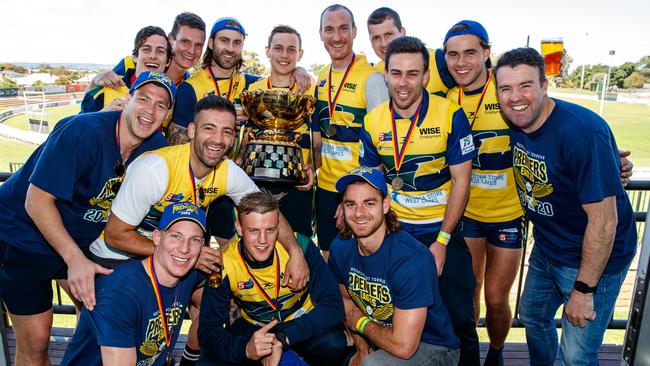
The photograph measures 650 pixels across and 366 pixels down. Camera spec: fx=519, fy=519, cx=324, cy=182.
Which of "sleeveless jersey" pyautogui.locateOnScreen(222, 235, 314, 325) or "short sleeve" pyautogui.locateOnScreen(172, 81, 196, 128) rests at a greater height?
"short sleeve" pyautogui.locateOnScreen(172, 81, 196, 128)

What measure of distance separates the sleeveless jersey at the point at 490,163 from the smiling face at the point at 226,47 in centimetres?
172

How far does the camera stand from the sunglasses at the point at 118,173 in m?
2.84

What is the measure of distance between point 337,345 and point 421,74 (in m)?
1.70

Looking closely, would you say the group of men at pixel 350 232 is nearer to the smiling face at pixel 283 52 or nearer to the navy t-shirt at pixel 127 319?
the navy t-shirt at pixel 127 319

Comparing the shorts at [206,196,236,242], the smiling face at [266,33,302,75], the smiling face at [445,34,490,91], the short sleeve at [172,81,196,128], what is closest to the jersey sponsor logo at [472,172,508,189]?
the smiling face at [445,34,490,91]

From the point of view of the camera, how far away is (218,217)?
12.7 feet

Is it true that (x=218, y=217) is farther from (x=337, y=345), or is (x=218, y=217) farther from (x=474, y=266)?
(x=474, y=266)

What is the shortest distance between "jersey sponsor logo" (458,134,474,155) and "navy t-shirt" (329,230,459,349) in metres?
0.63

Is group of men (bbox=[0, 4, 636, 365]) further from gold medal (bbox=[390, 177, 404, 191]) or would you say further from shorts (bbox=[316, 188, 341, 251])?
shorts (bbox=[316, 188, 341, 251])

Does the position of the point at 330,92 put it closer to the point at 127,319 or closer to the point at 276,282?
the point at 276,282

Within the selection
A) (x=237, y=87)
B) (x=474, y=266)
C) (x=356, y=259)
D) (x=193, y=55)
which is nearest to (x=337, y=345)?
(x=356, y=259)

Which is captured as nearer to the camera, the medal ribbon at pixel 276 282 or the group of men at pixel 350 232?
the group of men at pixel 350 232

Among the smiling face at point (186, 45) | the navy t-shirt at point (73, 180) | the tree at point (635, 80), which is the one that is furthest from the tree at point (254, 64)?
the tree at point (635, 80)

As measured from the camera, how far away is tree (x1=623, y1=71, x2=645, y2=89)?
60812mm
